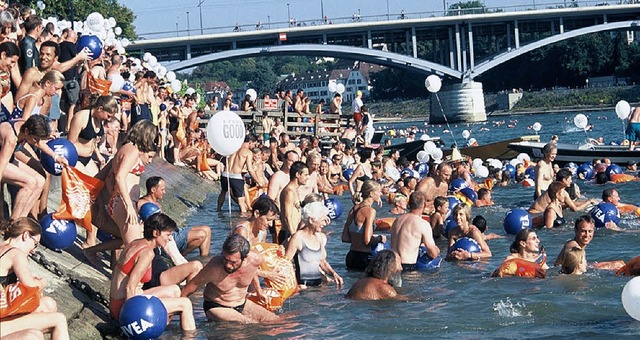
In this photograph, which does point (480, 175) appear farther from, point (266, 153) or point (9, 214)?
point (9, 214)

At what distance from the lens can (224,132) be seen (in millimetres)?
13734

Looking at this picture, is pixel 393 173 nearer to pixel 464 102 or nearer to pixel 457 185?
pixel 457 185

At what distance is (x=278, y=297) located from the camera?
1066cm

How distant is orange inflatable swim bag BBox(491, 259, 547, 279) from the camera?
12227mm

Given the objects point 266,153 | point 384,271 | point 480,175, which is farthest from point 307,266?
point 480,175

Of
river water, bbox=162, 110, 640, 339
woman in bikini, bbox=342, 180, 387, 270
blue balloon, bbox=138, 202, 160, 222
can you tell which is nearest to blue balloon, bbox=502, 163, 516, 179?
river water, bbox=162, 110, 640, 339

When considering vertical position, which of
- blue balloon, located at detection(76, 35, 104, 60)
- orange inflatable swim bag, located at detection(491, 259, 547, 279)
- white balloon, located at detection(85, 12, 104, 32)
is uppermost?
white balloon, located at detection(85, 12, 104, 32)

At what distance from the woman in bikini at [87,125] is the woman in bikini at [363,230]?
3.44m

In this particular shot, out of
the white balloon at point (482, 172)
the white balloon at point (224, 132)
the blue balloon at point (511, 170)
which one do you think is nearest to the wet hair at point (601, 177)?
the blue balloon at point (511, 170)

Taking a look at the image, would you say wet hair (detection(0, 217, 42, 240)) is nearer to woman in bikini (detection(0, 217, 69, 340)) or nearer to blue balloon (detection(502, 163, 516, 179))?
woman in bikini (detection(0, 217, 69, 340))

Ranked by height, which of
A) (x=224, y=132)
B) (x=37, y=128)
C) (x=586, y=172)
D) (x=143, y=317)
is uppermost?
(x=37, y=128)

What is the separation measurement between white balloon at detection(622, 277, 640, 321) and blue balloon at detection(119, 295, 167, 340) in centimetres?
393

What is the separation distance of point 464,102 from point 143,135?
8353 centimetres

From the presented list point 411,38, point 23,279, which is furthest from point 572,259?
point 411,38
